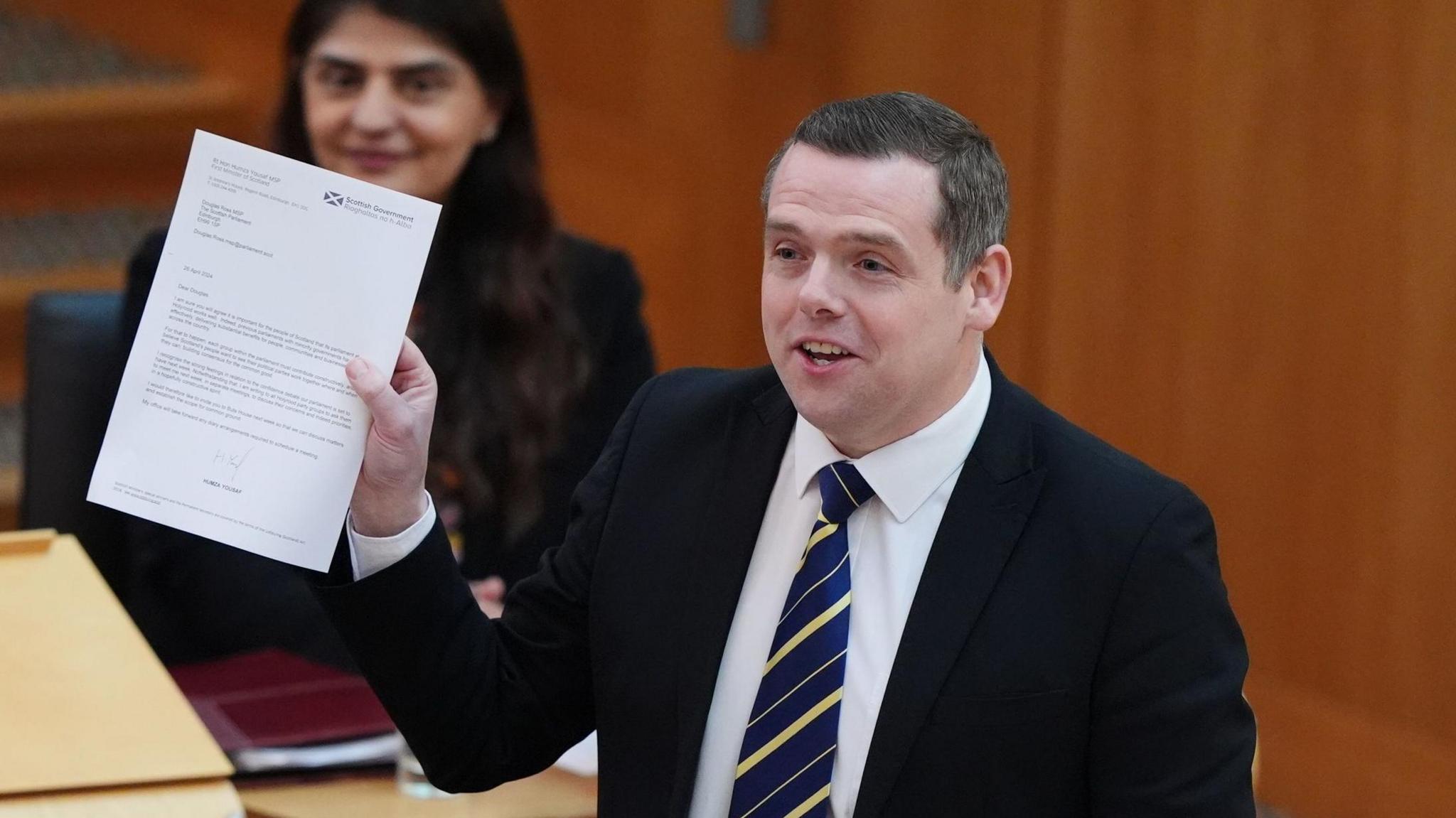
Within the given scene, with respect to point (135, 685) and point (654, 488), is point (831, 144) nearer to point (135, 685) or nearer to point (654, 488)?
point (654, 488)

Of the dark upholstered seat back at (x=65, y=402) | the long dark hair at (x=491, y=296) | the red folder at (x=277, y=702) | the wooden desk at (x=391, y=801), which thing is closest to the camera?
the wooden desk at (x=391, y=801)

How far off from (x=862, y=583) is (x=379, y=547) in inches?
19.1

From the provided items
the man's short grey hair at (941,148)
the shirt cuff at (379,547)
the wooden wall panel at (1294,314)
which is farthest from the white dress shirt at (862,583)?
the wooden wall panel at (1294,314)

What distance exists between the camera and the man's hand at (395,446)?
6.11 ft

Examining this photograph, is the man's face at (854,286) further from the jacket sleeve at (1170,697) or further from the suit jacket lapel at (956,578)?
the jacket sleeve at (1170,697)

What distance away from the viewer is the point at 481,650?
79.7 inches

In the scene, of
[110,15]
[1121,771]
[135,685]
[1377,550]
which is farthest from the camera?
[110,15]

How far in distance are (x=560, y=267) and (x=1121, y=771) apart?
1851 mm

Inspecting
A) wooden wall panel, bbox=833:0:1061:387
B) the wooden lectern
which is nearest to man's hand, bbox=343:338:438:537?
the wooden lectern

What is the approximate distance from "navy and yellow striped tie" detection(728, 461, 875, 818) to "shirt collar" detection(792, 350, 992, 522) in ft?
0.06

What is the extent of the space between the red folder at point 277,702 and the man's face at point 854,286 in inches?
34.6

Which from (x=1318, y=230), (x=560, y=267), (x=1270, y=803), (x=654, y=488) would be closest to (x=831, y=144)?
(x=654, y=488)

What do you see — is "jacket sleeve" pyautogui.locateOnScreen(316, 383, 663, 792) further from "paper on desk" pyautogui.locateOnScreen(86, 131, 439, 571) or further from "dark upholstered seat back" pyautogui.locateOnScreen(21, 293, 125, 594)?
"dark upholstered seat back" pyautogui.locateOnScreen(21, 293, 125, 594)

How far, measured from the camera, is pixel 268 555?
6.19ft
